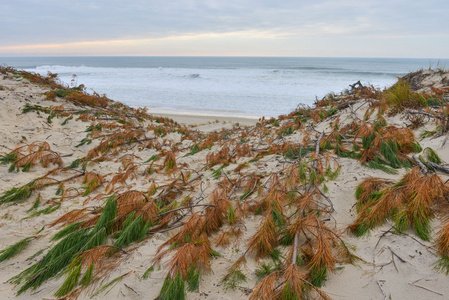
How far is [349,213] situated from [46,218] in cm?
292

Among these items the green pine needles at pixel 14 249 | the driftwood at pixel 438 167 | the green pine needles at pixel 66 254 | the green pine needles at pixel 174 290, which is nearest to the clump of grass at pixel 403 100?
the driftwood at pixel 438 167

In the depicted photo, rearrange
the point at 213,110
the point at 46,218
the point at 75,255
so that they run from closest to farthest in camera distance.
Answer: the point at 75,255 → the point at 46,218 → the point at 213,110

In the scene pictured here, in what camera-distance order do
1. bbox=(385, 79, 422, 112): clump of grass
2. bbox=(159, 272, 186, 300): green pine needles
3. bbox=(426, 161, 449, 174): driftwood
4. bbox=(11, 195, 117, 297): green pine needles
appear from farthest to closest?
bbox=(385, 79, 422, 112): clump of grass → bbox=(426, 161, 449, 174): driftwood → bbox=(11, 195, 117, 297): green pine needles → bbox=(159, 272, 186, 300): green pine needles

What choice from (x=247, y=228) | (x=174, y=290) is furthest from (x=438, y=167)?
(x=174, y=290)


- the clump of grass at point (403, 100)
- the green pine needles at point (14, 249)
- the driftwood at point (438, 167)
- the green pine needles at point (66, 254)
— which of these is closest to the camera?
the green pine needles at point (66, 254)

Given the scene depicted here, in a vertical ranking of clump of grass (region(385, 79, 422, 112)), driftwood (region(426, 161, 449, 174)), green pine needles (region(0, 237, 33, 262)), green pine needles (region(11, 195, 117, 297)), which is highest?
clump of grass (region(385, 79, 422, 112))

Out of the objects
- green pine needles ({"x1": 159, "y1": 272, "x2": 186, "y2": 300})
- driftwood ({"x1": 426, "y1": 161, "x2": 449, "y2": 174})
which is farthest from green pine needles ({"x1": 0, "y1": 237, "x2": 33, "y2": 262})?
driftwood ({"x1": 426, "y1": 161, "x2": 449, "y2": 174})

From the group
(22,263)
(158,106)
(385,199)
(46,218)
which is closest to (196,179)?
(46,218)

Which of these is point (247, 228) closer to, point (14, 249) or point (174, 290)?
point (174, 290)

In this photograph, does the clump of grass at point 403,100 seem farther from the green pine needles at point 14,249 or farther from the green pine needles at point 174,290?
the green pine needles at point 14,249

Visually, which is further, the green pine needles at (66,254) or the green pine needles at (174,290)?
the green pine needles at (66,254)

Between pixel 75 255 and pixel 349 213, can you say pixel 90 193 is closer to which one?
pixel 75 255

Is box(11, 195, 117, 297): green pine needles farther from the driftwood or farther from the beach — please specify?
the driftwood

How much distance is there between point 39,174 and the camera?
3.62 metres
